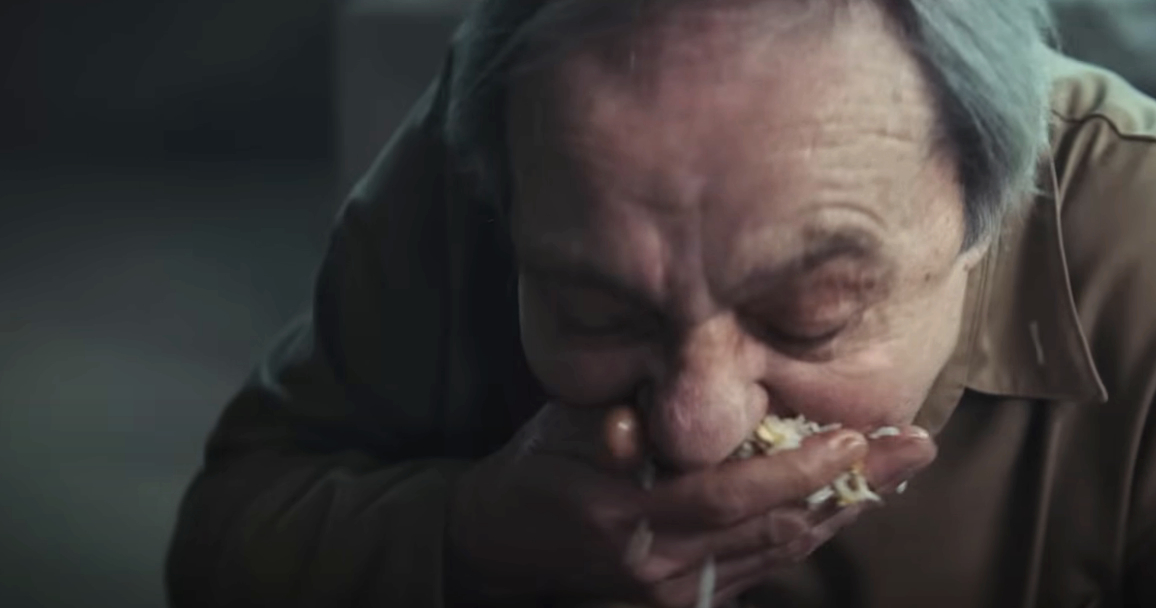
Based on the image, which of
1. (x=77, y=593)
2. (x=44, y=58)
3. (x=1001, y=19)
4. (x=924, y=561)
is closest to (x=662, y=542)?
(x=924, y=561)

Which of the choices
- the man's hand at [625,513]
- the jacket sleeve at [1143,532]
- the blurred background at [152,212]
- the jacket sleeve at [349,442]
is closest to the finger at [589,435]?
the man's hand at [625,513]

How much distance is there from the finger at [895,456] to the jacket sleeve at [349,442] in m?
0.27

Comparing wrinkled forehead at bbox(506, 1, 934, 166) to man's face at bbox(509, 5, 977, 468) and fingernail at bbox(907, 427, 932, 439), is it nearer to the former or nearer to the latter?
man's face at bbox(509, 5, 977, 468)

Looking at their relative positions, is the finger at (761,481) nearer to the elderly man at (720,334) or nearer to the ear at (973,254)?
the elderly man at (720,334)

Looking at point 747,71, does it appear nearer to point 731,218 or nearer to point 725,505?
point 731,218

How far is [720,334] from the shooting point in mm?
806

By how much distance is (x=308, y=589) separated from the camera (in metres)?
1.05

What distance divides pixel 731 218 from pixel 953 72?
12 centimetres

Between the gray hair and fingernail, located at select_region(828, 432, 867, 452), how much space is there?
11 cm

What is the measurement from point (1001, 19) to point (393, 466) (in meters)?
0.46

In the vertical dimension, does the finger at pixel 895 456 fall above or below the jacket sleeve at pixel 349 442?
above

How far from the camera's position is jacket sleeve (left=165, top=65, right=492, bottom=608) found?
3.40 feet

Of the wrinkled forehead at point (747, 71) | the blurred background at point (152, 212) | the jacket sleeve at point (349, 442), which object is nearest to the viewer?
the wrinkled forehead at point (747, 71)

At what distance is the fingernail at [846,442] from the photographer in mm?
821
